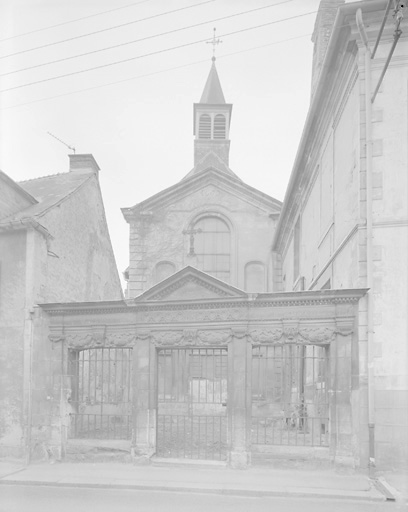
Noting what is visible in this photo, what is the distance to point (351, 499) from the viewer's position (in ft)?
27.8

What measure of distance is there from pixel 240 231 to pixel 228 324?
1613 centimetres

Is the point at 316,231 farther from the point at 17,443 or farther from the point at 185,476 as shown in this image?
the point at 17,443

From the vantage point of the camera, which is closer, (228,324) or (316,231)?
(228,324)

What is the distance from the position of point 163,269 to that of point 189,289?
1586 centimetres

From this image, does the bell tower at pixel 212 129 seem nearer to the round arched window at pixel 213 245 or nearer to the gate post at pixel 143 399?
the round arched window at pixel 213 245

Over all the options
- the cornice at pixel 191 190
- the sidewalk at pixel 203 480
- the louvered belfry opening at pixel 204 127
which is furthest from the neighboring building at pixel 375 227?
the louvered belfry opening at pixel 204 127

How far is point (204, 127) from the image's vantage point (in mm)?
33438

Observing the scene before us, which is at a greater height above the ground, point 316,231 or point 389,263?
point 316,231

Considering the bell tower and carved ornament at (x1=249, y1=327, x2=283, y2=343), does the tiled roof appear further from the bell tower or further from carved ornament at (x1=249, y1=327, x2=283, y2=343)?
the bell tower

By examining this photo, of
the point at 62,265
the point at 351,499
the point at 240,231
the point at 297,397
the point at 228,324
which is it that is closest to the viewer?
the point at 351,499

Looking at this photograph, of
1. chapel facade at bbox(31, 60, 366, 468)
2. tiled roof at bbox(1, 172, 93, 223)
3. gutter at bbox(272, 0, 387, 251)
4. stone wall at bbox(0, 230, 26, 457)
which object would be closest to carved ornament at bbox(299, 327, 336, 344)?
chapel facade at bbox(31, 60, 366, 468)

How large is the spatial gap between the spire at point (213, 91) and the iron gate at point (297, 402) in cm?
1927

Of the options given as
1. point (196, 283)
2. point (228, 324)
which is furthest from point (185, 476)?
point (196, 283)

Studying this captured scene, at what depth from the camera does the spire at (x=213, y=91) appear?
115 feet
